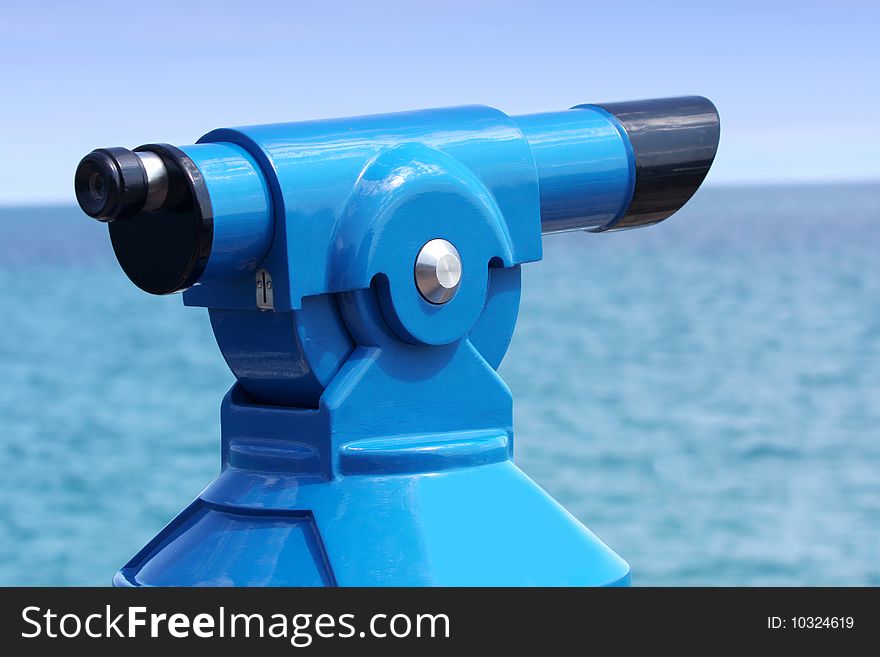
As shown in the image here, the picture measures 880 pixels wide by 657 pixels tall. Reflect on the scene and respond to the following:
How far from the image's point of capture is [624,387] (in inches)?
552

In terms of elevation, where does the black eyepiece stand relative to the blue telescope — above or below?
above

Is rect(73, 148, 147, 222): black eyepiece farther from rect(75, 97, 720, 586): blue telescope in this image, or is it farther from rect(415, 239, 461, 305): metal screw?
rect(415, 239, 461, 305): metal screw

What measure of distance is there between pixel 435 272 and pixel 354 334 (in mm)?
80

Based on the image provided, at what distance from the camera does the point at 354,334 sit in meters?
1.15

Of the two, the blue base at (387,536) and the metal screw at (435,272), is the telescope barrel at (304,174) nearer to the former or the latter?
the metal screw at (435,272)

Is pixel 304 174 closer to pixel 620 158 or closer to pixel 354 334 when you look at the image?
pixel 354 334

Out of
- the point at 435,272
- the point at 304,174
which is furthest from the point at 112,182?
the point at 435,272

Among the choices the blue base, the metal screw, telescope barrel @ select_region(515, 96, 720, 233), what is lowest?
the blue base

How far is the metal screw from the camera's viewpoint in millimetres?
1141

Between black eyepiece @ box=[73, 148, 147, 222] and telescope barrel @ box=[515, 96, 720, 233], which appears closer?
black eyepiece @ box=[73, 148, 147, 222]

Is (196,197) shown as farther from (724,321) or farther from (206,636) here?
(724,321)

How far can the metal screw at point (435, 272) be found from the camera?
114 centimetres

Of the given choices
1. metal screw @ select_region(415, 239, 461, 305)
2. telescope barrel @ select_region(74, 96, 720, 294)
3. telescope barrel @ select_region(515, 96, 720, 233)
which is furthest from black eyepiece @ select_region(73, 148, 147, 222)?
telescope barrel @ select_region(515, 96, 720, 233)

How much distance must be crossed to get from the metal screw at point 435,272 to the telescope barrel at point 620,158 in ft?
0.54
